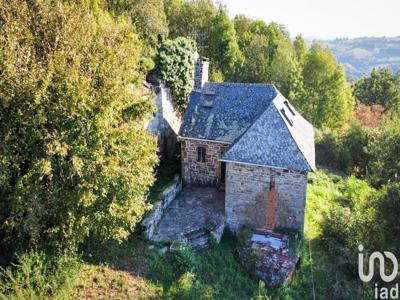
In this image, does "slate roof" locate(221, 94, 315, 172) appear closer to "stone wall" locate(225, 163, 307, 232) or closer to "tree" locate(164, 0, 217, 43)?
"stone wall" locate(225, 163, 307, 232)

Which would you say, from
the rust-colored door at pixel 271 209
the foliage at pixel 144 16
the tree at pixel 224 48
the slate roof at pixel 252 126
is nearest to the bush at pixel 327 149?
the slate roof at pixel 252 126

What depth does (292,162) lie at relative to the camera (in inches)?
659

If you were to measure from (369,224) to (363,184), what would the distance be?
8.93 metres

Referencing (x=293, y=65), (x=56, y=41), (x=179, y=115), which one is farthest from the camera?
(x=293, y=65)

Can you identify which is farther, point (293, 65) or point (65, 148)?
point (293, 65)

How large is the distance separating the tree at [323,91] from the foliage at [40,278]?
31253mm

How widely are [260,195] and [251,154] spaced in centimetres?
222

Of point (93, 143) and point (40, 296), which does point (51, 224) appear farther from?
point (93, 143)

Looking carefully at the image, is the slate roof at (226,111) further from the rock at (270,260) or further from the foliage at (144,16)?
the foliage at (144,16)

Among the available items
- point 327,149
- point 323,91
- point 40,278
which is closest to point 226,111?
point 40,278

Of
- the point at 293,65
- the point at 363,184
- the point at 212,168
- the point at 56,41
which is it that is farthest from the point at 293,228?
the point at 293,65

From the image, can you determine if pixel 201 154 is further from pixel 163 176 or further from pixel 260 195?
pixel 260 195

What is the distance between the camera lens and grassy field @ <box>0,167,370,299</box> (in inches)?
505

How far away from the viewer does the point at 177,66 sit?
2591cm
